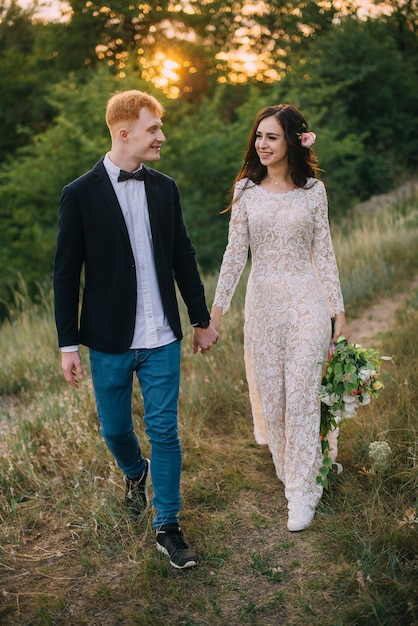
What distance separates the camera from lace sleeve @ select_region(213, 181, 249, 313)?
4051 millimetres

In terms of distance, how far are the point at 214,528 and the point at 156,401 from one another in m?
0.88

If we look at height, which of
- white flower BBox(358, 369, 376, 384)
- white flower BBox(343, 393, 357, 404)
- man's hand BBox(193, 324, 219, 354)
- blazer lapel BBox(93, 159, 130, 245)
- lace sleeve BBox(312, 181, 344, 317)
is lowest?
white flower BBox(343, 393, 357, 404)

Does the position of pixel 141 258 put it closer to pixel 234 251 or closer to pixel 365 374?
pixel 234 251

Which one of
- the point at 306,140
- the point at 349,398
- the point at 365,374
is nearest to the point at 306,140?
the point at 306,140

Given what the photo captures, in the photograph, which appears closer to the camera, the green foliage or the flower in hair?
the flower in hair

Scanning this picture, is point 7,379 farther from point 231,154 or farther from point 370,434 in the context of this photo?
point 231,154

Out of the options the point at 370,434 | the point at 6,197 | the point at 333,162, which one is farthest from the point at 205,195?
the point at 370,434

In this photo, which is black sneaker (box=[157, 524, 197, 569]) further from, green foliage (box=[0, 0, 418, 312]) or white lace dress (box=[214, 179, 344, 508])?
green foliage (box=[0, 0, 418, 312])

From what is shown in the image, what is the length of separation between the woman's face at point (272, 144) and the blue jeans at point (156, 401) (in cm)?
127

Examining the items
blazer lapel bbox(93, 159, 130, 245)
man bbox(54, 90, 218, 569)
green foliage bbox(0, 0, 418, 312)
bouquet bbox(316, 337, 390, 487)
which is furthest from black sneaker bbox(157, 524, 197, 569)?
green foliage bbox(0, 0, 418, 312)

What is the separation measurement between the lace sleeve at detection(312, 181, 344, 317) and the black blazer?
0.93 m

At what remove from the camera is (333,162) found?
62.1 ft

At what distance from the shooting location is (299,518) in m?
3.69

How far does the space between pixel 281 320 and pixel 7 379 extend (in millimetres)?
3662
